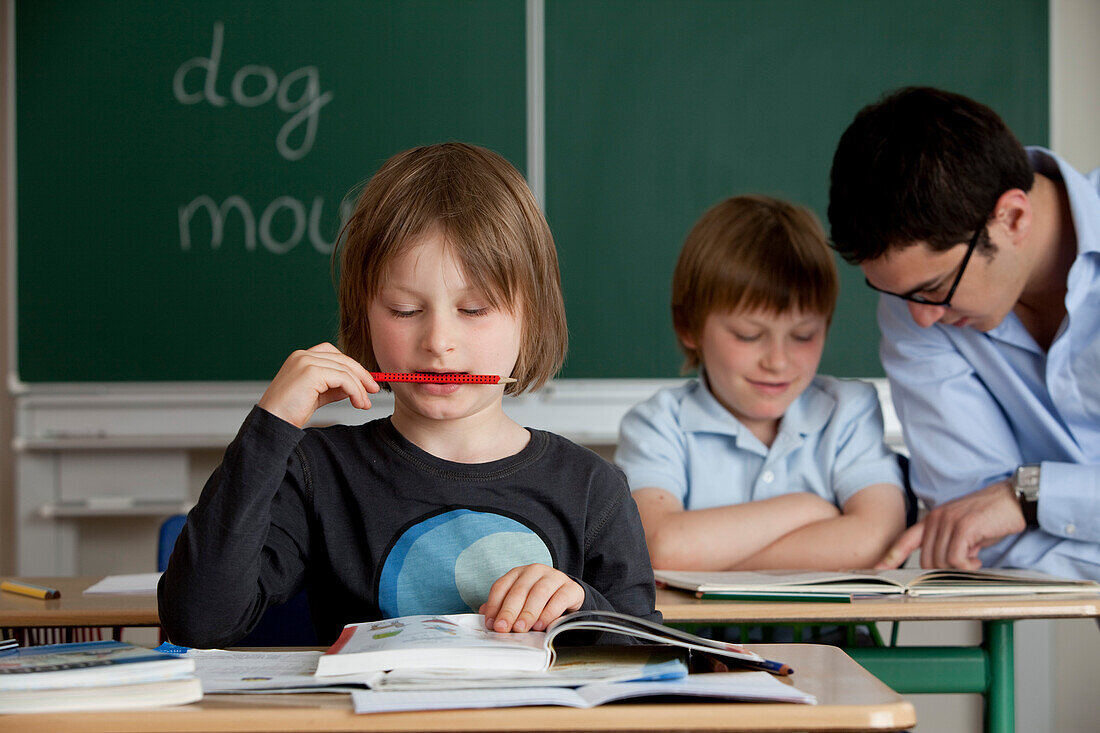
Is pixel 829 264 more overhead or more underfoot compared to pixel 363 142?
more underfoot

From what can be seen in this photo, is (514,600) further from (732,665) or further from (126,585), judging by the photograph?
(126,585)

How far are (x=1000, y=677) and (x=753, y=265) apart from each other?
0.80 m

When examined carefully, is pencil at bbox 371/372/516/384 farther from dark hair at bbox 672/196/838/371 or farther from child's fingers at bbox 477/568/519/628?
dark hair at bbox 672/196/838/371

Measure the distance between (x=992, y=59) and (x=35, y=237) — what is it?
2.77m

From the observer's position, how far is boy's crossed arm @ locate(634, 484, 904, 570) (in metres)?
1.71

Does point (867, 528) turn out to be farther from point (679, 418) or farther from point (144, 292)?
point (144, 292)

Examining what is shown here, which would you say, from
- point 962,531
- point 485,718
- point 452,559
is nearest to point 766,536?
point 962,531

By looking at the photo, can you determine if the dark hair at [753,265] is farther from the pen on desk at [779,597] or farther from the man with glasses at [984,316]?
the pen on desk at [779,597]

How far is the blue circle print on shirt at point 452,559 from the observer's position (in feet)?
3.72

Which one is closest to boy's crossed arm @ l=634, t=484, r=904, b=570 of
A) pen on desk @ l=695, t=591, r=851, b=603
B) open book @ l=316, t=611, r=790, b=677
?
pen on desk @ l=695, t=591, r=851, b=603

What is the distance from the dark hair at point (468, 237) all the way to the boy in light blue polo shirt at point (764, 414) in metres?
0.63

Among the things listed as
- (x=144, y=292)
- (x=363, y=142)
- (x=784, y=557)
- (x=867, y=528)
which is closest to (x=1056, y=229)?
(x=867, y=528)

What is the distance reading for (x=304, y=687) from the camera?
2.57ft

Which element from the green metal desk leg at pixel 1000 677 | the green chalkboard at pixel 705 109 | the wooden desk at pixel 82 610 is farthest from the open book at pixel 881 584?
the green chalkboard at pixel 705 109
